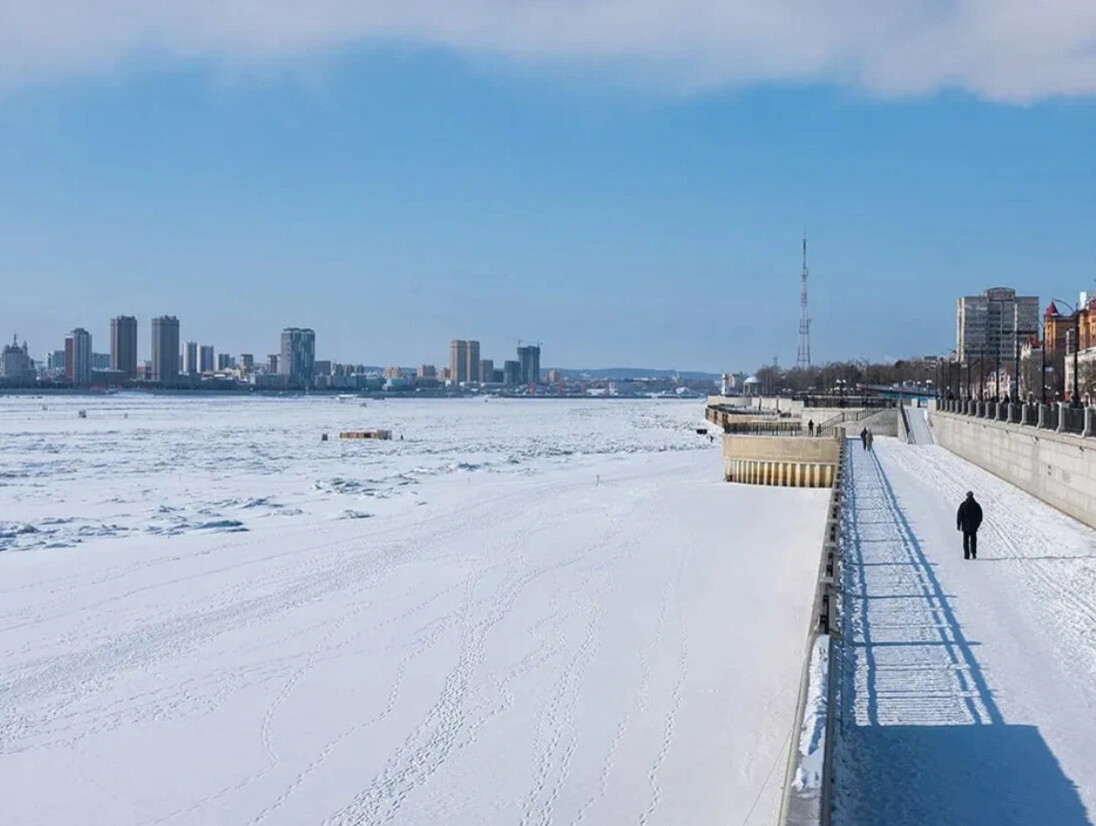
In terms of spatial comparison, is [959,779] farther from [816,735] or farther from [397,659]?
[397,659]

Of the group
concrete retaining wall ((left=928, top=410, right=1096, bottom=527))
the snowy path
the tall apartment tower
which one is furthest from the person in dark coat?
the tall apartment tower

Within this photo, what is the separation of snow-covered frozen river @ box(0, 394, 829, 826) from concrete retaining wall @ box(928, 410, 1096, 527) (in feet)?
18.8

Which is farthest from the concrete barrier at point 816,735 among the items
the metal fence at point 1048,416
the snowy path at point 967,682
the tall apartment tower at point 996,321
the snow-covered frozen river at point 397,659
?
the tall apartment tower at point 996,321

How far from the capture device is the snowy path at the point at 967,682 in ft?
28.2

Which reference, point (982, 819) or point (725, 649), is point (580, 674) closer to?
point (725, 649)

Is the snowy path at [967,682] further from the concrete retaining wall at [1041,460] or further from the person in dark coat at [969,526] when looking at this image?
the concrete retaining wall at [1041,460]

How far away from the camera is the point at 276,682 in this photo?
44.6ft

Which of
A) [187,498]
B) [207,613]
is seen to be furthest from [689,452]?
[207,613]

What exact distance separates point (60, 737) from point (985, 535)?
16.9 metres

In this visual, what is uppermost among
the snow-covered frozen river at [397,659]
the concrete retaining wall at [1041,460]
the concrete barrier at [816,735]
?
the concrete retaining wall at [1041,460]

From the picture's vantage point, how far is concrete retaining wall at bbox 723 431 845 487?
130 ft

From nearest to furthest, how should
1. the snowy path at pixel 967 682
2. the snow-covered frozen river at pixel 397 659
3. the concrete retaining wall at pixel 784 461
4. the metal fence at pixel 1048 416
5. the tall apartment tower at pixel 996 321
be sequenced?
1. the snowy path at pixel 967 682
2. the snow-covered frozen river at pixel 397 659
3. the metal fence at pixel 1048 416
4. the concrete retaining wall at pixel 784 461
5. the tall apartment tower at pixel 996 321

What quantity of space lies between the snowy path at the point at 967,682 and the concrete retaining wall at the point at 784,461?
18272mm

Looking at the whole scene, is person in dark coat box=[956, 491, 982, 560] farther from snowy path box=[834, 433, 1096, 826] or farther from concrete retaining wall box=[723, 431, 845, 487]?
concrete retaining wall box=[723, 431, 845, 487]
